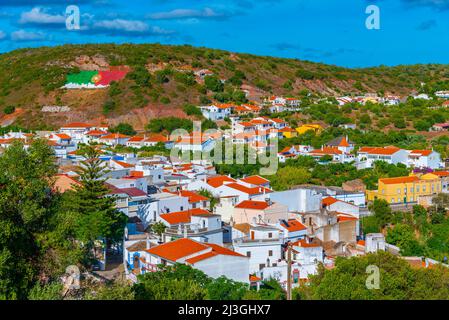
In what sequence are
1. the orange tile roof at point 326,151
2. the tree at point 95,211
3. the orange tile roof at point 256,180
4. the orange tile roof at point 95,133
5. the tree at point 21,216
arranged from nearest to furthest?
the tree at point 21,216 → the tree at point 95,211 → the orange tile roof at point 256,180 → the orange tile roof at point 326,151 → the orange tile roof at point 95,133

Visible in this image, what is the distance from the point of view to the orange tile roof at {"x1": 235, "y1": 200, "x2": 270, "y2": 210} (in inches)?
847

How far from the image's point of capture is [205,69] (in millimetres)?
63781

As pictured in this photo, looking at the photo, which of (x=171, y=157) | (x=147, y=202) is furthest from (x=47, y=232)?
(x=171, y=157)

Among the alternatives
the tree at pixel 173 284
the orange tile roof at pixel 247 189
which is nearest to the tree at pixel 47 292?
the tree at pixel 173 284

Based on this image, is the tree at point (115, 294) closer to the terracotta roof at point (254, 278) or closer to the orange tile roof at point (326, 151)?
the terracotta roof at point (254, 278)

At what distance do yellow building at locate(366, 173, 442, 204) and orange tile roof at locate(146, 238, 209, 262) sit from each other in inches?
558

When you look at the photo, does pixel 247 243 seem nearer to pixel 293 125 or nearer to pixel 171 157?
pixel 171 157

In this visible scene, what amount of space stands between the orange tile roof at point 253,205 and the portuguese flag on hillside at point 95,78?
37449 mm

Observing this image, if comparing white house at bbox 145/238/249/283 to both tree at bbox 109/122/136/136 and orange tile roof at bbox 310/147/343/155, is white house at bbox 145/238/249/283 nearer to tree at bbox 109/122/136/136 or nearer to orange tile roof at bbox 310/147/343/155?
orange tile roof at bbox 310/147/343/155

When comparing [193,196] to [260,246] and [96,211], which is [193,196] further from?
[260,246]

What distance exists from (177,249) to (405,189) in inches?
616

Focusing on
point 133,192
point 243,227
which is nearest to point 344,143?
point 133,192

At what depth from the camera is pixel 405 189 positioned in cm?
2908

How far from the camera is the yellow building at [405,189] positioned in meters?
28.8
